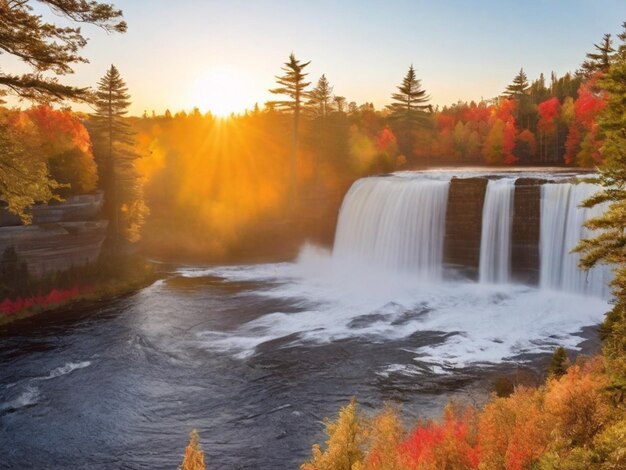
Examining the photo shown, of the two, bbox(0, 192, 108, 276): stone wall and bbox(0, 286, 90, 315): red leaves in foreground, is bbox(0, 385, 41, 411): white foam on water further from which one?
bbox(0, 192, 108, 276): stone wall

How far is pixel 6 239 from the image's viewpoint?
29500 millimetres

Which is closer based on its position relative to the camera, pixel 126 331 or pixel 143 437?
pixel 143 437

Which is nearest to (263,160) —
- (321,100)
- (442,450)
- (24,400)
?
(321,100)

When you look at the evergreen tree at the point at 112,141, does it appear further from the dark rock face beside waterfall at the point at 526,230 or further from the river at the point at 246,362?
the dark rock face beside waterfall at the point at 526,230

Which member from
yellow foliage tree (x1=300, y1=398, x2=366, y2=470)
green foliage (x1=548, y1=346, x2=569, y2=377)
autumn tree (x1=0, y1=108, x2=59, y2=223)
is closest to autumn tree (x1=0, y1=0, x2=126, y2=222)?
autumn tree (x1=0, y1=108, x2=59, y2=223)

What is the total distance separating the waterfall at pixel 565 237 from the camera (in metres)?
29.5

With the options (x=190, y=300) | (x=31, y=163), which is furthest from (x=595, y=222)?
(x=190, y=300)

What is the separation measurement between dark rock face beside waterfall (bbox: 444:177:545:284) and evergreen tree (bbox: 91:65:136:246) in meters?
23.6

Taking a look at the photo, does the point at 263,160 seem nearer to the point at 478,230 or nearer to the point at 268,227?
the point at 268,227

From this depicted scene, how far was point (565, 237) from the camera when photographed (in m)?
31.1

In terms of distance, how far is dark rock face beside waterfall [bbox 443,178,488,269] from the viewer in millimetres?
35156

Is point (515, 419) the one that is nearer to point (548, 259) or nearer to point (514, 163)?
point (548, 259)

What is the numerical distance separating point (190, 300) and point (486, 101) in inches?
3870

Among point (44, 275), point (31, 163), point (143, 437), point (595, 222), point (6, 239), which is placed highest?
point (31, 163)
